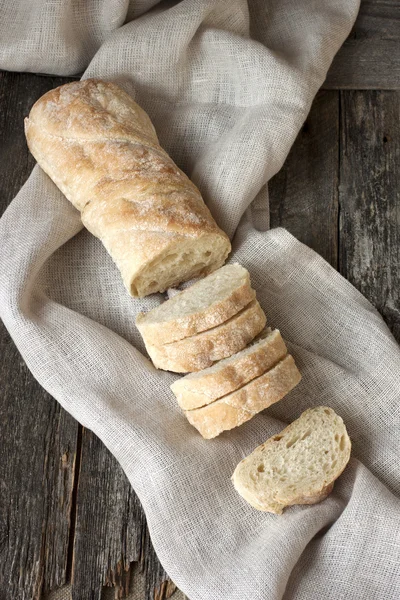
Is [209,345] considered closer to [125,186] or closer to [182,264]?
[182,264]

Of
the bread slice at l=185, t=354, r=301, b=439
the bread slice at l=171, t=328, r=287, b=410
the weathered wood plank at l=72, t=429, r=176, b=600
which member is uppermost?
the bread slice at l=171, t=328, r=287, b=410

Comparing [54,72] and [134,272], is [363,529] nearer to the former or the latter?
[134,272]

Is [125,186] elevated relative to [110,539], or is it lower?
elevated

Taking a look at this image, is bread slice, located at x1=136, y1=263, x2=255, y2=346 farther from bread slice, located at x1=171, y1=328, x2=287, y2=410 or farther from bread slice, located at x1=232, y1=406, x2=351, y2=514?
bread slice, located at x1=232, y1=406, x2=351, y2=514

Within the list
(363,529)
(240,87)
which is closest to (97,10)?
(240,87)

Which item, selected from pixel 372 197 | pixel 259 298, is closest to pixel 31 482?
pixel 259 298

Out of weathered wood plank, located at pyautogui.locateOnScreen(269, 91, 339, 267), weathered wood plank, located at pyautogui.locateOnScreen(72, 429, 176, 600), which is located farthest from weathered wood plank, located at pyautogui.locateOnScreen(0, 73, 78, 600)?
weathered wood plank, located at pyautogui.locateOnScreen(269, 91, 339, 267)
